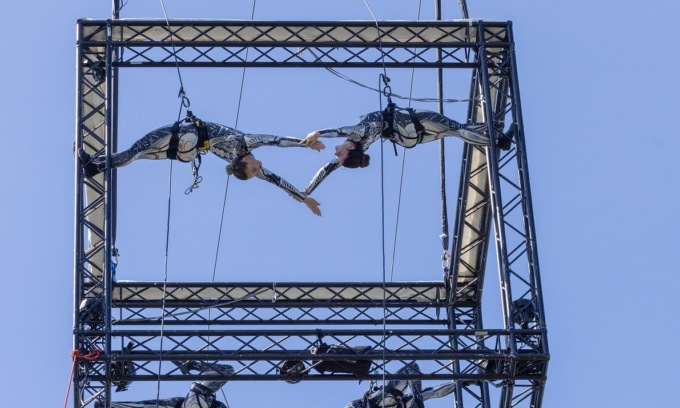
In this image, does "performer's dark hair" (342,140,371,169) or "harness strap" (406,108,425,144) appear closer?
"performer's dark hair" (342,140,371,169)

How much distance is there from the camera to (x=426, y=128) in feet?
98.1

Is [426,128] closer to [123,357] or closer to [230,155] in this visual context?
[230,155]

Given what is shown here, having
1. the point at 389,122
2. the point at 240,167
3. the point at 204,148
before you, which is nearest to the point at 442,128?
the point at 389,122

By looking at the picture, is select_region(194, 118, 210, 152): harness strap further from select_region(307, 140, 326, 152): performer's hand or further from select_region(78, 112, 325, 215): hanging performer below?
select_region(307, 140, 326, 152): performer's hand

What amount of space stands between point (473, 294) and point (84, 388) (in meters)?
6.46

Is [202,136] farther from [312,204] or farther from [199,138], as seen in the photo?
[312,204]

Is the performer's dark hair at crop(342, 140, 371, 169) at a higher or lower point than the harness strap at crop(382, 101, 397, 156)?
lower

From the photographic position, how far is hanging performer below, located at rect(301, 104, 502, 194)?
29.4m

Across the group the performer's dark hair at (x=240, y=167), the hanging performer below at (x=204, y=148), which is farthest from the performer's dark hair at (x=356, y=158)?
the performer's dark hair at (x=240, y=167)

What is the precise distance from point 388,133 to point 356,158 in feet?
2.11

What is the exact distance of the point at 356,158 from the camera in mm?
29375

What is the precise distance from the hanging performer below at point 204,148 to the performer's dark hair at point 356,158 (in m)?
0.63

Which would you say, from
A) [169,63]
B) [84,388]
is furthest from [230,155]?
[84,388]

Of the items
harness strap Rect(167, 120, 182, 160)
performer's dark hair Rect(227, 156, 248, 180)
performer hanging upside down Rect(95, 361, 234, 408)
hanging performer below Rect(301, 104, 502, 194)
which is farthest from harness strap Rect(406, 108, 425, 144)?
performer hanging upside down Rect(95, 361, 234, 408)
